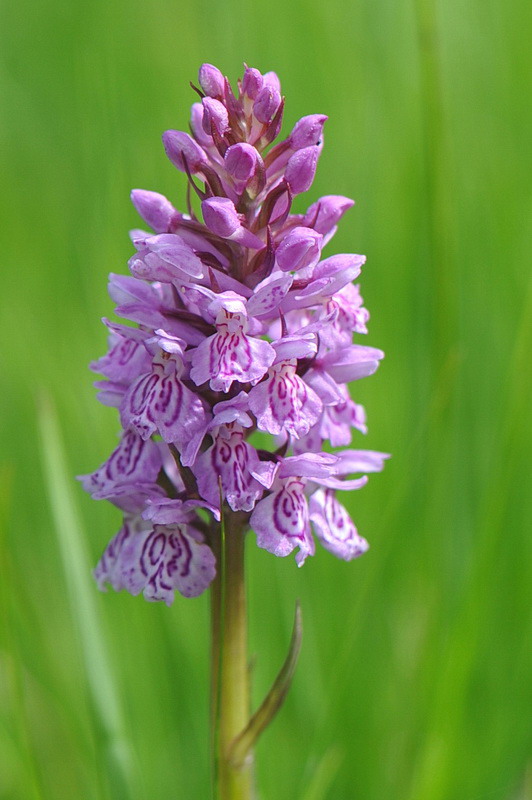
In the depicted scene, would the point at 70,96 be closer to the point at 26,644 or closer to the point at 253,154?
A: the point at 26,644

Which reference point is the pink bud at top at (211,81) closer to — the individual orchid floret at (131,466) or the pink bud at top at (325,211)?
the pink bud at top at (325,211)

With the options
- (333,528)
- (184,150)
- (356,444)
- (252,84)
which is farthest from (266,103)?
(356,444)

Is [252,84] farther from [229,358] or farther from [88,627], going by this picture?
[88,627]

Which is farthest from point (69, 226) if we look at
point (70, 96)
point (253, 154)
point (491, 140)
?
point (253, 154)

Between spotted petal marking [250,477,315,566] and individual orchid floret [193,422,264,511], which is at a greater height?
individual orchid floret [193,422,264,511]

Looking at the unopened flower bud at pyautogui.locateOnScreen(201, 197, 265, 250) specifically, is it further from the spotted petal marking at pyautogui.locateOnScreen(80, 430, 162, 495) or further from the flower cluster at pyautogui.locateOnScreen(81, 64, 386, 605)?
the spotted petal marking at pyautogui.locateOnScreen(80, 430, 162, 495)

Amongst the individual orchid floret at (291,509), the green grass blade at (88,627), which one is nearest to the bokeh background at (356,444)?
the green grass blade at (88,627)

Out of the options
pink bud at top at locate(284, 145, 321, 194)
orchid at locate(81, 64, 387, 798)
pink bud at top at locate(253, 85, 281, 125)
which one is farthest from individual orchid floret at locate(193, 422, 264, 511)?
pink bud at top at locate(253, 85, 281, 125)
